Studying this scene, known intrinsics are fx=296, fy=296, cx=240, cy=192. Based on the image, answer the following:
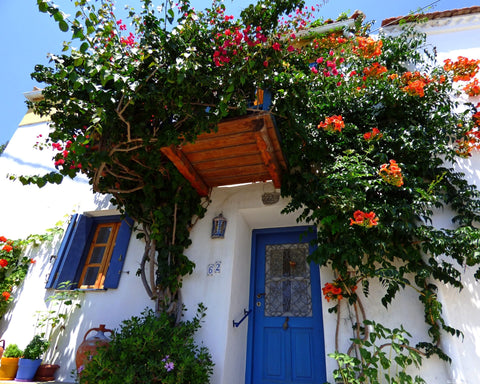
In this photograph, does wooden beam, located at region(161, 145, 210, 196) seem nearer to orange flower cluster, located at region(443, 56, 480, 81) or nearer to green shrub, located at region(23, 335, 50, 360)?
green shrub, located at region(23, 335, 50, 360)

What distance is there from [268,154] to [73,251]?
312cm

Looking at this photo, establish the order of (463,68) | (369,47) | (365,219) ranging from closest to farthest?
(365,219) < (463,68) < (369,47)

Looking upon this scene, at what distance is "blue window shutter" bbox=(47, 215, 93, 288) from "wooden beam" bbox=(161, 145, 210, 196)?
6.26ft

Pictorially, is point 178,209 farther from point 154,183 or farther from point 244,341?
point 244,341

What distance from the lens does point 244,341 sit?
11.4ft

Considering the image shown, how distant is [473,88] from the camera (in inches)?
147

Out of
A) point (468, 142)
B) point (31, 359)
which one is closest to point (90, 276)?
point (31, 359)

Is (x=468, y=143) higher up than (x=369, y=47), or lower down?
lower down

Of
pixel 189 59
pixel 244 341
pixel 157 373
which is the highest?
pixel 189 59

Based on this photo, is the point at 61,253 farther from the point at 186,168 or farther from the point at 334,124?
the point at 334,124

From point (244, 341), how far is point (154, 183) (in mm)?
2168

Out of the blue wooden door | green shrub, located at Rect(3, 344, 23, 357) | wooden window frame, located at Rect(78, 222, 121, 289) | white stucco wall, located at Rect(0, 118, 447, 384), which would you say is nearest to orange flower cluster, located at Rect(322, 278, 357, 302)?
white stucco wall, located at Rect(0, 118, 447, 384)

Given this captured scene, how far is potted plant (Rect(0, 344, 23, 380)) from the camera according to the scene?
3.40 m

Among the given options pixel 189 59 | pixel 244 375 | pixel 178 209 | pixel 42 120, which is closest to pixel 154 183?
→ pixel 178 209
